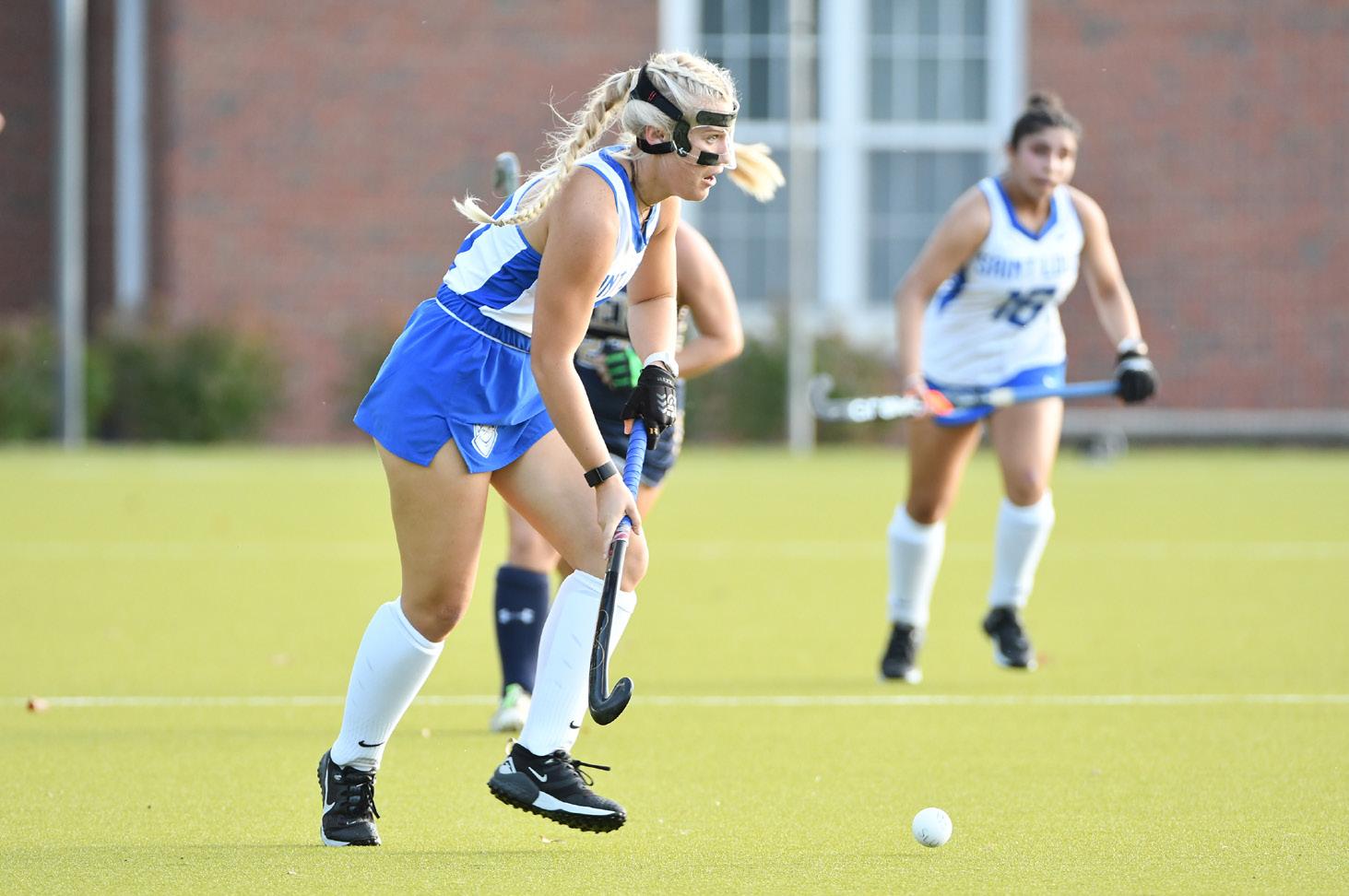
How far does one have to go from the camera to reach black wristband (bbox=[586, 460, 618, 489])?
4.28 m

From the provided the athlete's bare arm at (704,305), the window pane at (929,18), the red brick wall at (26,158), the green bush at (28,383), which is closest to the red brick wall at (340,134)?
the green bush at (28,383)

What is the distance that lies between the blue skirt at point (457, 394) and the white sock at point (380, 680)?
1.30ft

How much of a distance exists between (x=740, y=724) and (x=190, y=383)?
1510cm

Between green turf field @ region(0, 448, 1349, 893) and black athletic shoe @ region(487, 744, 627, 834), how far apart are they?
11cm

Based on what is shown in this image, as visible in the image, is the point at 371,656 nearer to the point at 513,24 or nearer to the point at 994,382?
the point at 994,382

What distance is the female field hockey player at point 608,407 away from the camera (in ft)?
19.7

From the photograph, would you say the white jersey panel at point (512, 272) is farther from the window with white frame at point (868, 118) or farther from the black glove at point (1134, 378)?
the window with white frame at point (868, 118)

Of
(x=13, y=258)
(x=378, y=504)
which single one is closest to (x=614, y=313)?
(x=378, y=504)

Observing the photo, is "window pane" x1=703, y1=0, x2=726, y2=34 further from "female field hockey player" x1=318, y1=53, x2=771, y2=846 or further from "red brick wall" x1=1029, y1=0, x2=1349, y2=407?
"female field hockey player" x1=318, y1=53, x2=771, y2=846

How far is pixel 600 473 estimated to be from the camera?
4281 millimetres

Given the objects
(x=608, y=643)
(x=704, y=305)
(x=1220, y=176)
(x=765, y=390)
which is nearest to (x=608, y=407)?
(x=704, y=305)

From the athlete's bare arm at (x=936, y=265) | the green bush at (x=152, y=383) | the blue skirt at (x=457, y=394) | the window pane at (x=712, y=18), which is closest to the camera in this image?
the blue skirt at (x=457, y=394)

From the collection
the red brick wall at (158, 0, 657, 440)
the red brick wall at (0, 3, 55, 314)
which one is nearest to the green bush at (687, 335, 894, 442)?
the red brick wall at (158, 0, 657, 440)

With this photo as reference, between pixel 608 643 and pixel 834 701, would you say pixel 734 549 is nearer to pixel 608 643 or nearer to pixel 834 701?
pixel 834 701
